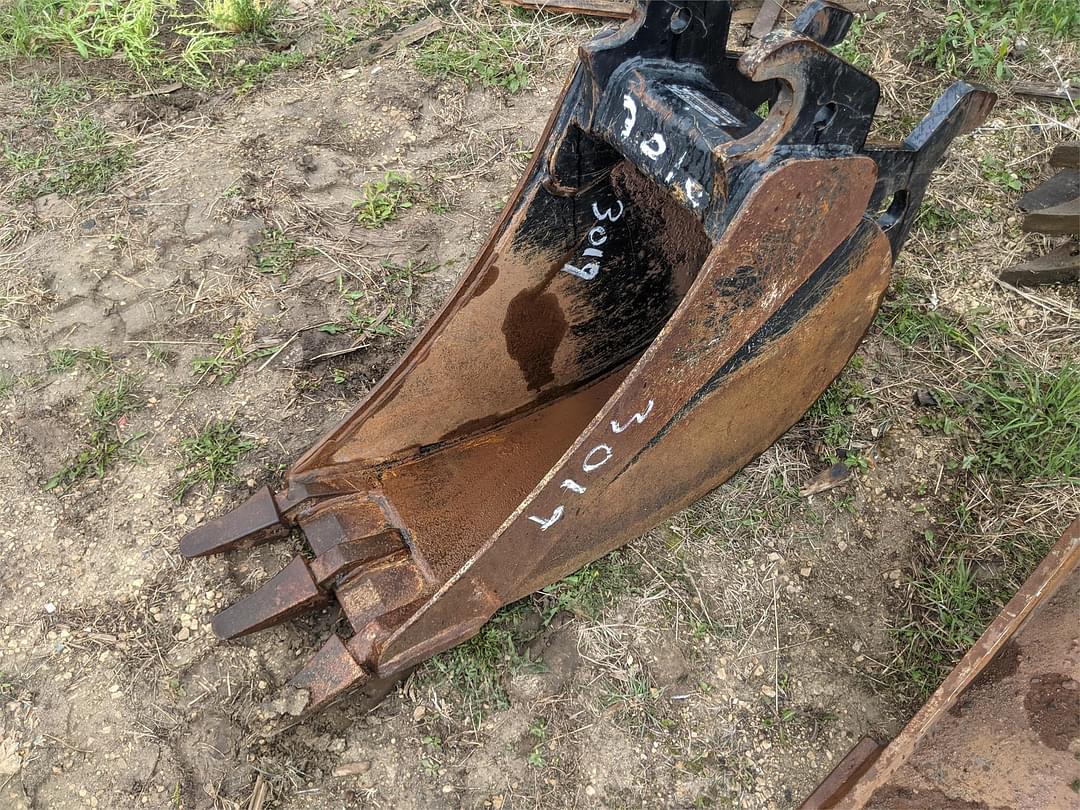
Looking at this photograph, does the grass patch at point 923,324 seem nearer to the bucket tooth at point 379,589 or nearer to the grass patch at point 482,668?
the grass patch at point 482,668

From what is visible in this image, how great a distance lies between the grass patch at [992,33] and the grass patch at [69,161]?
4.14 metres

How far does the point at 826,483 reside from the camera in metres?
2.98

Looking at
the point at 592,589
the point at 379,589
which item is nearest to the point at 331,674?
the point at 379,589

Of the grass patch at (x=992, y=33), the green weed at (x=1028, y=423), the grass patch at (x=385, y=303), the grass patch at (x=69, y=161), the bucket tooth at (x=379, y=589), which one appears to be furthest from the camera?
the grass patch at (x=992, y=33)

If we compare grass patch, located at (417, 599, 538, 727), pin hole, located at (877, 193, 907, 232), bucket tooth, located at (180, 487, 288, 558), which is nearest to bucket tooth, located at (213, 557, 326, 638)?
bucket tooth, located at (180, 487, 288, 558)

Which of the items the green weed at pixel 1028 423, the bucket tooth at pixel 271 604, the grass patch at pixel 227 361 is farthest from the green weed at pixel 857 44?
the bucket tooth at pixel 271 604

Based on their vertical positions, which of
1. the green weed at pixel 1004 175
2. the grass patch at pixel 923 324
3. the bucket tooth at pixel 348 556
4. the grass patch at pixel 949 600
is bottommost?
the bucket tooth at pixel 348 556

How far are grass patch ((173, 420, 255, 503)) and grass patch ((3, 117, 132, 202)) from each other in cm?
162

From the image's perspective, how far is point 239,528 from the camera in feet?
8.66

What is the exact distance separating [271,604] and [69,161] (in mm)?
2821

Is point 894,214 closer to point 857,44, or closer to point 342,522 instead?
point 342,522

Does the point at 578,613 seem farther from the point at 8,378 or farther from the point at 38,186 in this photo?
the point at 38,186

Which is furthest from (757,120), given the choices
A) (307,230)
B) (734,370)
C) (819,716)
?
(307,230)

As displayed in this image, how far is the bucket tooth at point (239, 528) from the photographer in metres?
2.63
